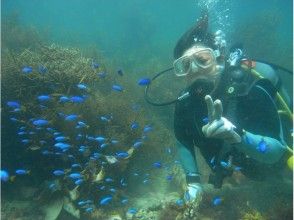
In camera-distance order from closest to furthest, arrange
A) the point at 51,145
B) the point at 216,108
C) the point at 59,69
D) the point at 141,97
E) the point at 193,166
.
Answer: the point at 216,108 < the point at 193,166 < the point at 51,145 < the point at 59,69 < the point at 141,97

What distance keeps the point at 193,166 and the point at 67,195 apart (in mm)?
A: 3592

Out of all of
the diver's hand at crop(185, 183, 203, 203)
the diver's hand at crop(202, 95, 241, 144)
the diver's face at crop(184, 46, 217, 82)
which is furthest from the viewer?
the diver's hand at crop(185, 183, 203, 203)

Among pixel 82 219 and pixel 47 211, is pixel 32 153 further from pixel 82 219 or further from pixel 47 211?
pixel 82 219

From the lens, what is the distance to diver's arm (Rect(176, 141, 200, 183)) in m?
6.27

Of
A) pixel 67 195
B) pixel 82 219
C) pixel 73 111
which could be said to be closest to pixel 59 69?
pixel 73 111

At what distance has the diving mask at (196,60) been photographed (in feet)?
18.5

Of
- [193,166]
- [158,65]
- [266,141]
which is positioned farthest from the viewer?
[158,65]

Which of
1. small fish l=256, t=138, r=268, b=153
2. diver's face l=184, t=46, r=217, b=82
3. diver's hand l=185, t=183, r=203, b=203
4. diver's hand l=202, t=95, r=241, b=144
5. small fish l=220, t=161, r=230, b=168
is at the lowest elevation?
diver's hand l=185, t=183, r=203, b=203

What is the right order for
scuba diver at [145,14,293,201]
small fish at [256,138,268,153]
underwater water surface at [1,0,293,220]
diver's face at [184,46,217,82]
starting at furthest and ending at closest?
underwater water surface at [1,0,293,220], diver's face at [184,46,217,82], scuba diver at [145,14,293,201], small fish at [256,138,268,153]

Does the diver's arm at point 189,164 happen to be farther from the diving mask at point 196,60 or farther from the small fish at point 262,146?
the small fish at point 262,146

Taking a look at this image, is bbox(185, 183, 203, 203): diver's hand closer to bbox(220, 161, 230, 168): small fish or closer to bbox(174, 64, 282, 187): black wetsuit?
bbox(174, 64, 282, 187): black wetsuit

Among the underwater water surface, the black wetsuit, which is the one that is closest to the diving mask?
the black wetsuit

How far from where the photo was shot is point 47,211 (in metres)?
7.72

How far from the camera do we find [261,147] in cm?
459
